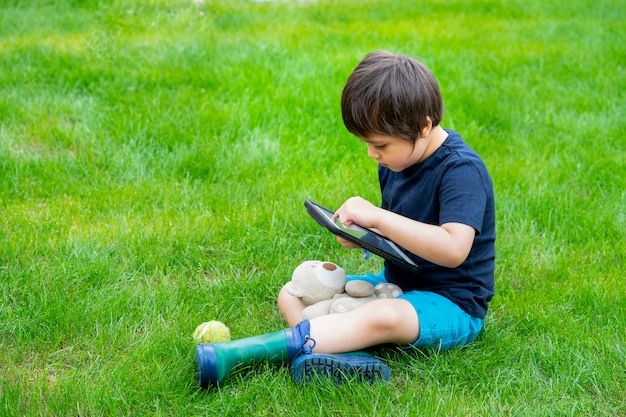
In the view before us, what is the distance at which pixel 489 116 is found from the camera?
4.29 metres

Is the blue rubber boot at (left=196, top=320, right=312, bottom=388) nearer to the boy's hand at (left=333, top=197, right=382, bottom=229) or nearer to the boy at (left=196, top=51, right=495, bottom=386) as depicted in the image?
the boy at (left=196, top=51, right=495, bottom=386)

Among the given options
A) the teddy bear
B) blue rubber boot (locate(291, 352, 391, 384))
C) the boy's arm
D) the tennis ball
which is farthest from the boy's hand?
the tennis ball

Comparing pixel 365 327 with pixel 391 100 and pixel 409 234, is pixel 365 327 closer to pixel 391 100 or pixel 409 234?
pixel 409 234

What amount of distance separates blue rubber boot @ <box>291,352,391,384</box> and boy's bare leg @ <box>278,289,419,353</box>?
5cm

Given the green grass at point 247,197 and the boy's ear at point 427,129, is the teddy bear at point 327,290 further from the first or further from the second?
the boy's ear at point 427,129

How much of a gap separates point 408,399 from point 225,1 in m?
5.24

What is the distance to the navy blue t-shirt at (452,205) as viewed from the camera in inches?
86.0

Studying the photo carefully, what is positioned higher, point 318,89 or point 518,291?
point 318,89

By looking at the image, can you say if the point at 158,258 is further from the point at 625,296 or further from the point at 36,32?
the point at 36,32

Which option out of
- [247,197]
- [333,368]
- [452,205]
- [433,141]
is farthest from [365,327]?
[247,197]

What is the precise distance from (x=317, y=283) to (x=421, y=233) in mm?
447

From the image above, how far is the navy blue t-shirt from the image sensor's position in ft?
7.17

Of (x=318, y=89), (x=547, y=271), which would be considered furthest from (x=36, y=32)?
(x=547, y=271)

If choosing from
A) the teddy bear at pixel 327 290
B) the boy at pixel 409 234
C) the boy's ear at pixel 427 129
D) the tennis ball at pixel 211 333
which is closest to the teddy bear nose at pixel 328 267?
the teddy bear at pixel 327 290
